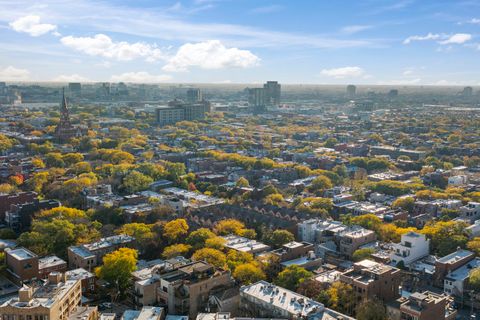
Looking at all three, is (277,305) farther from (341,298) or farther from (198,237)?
(198,237)

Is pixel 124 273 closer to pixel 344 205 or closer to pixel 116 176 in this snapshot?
pixel 344 205

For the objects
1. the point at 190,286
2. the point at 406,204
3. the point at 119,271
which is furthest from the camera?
the point at 406,204

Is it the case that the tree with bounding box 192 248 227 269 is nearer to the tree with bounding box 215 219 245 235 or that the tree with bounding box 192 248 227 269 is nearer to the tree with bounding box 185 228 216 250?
the tree with bounding box 185 228 216 250

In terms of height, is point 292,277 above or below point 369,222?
below

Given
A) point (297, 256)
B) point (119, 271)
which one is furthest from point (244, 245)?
point (119, 271)

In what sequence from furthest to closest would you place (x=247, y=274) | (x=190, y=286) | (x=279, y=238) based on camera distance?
(x=279, y=238)
(x=247, y=274)
(x=190, y=286)

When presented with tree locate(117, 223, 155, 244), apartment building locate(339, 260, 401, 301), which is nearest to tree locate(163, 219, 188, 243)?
tree locate(117, 223, 155, 244)

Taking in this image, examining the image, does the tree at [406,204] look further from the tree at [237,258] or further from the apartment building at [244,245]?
the tree at [237,258]
